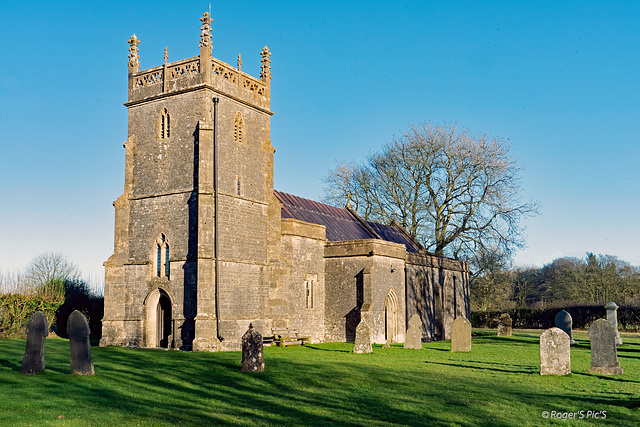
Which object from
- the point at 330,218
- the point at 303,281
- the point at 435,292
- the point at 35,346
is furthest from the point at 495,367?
the point at 435,292

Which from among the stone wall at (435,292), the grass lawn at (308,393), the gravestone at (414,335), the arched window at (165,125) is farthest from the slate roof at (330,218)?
the grass lawn at (308,393)

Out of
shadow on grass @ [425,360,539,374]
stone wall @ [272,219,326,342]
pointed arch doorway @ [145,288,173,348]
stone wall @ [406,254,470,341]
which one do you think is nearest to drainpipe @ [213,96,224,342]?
pointed arch doorway @ [145,288,173,348]

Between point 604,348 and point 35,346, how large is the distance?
14252mm

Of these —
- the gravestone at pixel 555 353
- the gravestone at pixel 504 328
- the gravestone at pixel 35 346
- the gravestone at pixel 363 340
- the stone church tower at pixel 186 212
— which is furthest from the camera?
the gravestone at pixel 504 328

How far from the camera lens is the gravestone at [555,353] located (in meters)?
14.8

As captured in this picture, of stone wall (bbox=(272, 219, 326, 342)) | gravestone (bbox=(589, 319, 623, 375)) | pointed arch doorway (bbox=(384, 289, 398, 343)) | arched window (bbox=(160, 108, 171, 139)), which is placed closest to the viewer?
gravestone (bbox=(589, 319, 623, 375))

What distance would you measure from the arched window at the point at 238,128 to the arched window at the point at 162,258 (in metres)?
5.07

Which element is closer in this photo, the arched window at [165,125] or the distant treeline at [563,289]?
the arched window at [165,125]

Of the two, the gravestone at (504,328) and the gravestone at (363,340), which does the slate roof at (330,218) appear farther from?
the gravestone at (363,340)

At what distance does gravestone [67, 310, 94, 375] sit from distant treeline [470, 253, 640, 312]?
36162mm

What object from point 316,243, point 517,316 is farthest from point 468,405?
point 517,316

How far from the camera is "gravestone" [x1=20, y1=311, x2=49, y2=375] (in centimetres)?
1352

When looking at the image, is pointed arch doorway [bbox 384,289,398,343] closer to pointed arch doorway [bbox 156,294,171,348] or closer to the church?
the church

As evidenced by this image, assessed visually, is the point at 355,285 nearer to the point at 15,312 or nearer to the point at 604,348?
the point at 604,348
